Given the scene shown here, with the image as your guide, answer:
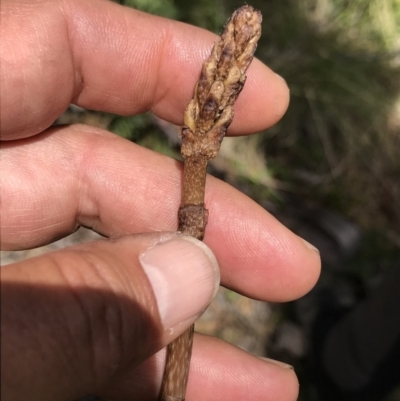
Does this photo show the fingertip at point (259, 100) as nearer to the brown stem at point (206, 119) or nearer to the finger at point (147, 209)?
the finger at point (147, 209)

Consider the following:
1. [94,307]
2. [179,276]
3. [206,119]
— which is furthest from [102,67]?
[94,307]

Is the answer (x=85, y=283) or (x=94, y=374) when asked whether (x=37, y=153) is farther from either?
(x=94, y=374)

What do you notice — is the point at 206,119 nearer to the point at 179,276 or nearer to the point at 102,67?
the point at 179,276

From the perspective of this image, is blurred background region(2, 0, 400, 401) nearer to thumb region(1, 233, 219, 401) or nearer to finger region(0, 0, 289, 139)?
finger region(0, 0, 289, 139)

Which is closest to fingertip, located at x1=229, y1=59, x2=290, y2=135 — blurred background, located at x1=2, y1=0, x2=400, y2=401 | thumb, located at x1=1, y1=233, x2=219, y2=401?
thumb, located at x1=1, y1=233, x2=219, y2=401

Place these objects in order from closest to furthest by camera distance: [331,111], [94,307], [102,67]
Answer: [94,307]
[102,67]
[331,111]

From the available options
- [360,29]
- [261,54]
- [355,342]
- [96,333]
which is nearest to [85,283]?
[96,333]
